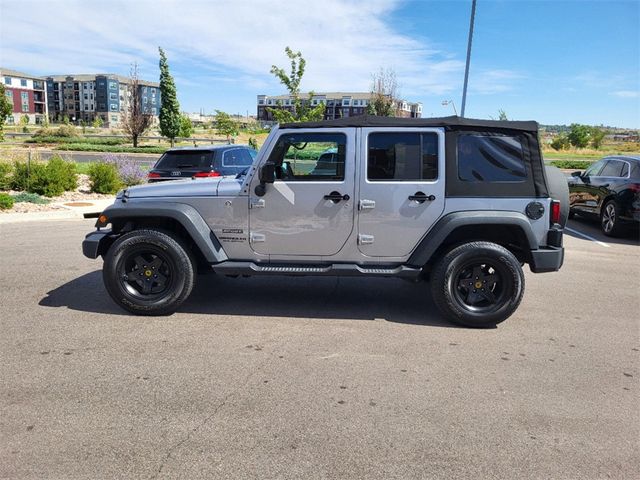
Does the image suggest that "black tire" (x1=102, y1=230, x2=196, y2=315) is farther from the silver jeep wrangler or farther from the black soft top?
the black soft top

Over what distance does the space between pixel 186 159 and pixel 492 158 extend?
7387 mm

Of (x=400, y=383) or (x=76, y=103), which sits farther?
(x=76, y=103)

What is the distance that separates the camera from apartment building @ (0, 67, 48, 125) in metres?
105

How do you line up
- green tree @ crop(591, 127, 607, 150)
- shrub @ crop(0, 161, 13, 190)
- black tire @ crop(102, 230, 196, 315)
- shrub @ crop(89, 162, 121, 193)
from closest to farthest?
1. black tire @ crop(102, 230, 196, 315)
2. shrub @ crop(0, 161, 13, 190)
3. shrub @ crop(89, 162, 121, 193)
4. green tree @ crop(591, 127, 607, 150)

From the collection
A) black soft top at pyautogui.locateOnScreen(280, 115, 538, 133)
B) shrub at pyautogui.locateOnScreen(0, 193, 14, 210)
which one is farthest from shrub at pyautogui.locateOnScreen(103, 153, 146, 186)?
black soft top at pyautogui.locateOnScreen(280, 115, 538, 133)

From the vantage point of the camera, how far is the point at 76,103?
136750 mm

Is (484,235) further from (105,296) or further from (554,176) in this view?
(105,296)

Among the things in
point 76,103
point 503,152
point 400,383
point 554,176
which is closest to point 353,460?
point 400,383

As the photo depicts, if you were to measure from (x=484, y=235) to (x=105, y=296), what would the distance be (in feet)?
13.7

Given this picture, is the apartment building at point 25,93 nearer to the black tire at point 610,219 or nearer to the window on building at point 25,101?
the window on building at point 25,101

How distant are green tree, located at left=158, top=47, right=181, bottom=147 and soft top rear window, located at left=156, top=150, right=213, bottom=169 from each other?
36.3 metres

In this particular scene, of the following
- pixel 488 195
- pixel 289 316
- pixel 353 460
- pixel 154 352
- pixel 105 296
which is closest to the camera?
pixel 353 460

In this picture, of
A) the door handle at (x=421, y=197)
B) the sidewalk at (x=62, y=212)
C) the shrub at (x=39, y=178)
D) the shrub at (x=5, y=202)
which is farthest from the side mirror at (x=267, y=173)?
the shrub at (x=39, y=178)

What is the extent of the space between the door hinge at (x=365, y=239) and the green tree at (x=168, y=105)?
1697 inches
